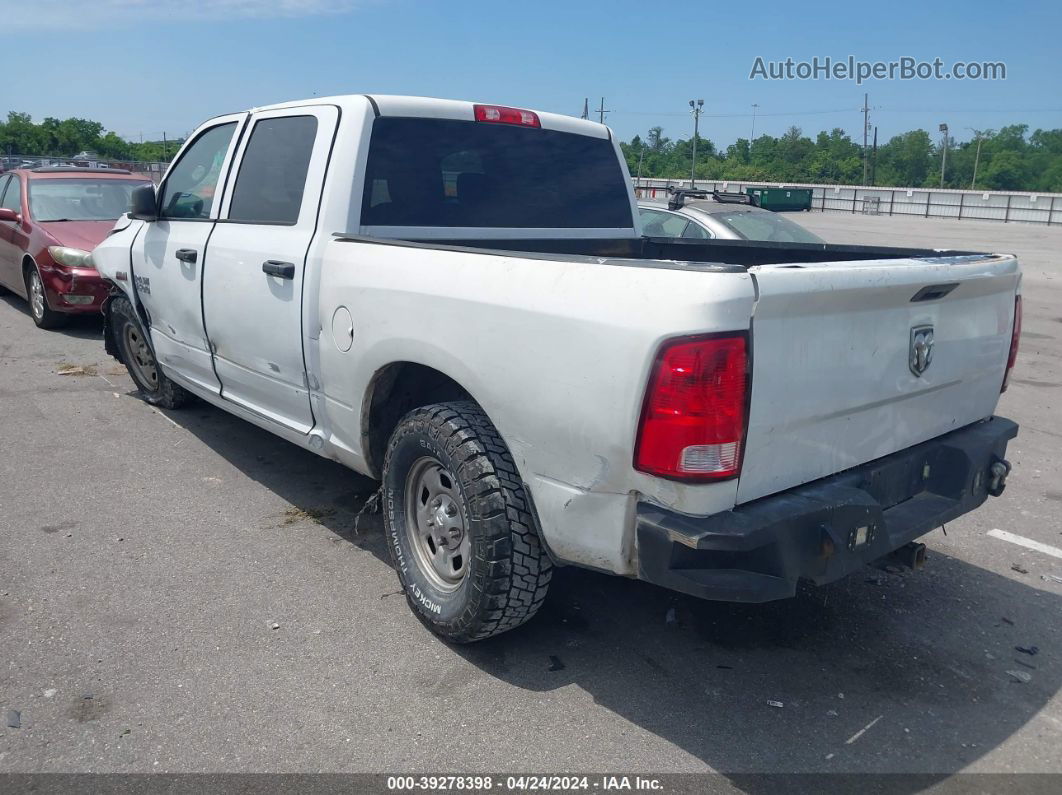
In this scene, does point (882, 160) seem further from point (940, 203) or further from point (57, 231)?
point (57, 231)

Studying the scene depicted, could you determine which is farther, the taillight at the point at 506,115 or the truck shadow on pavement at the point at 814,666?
the taillight at the point at 506,115

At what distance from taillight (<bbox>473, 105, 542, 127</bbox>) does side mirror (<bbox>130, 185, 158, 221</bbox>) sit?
2205 mm

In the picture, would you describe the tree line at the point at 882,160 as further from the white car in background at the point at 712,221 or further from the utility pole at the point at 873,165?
the white car in background at the point at 712,221

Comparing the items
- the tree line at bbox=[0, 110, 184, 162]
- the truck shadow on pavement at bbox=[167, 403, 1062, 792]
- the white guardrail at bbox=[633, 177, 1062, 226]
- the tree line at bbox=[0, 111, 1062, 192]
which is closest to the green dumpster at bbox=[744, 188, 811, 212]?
the white guardrail at bbox=[633, 177, 1062, 226]

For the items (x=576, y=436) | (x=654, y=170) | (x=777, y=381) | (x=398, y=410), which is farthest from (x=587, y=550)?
(x=654, y=170)

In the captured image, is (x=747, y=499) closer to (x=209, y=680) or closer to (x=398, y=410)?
(x=398, y=410)

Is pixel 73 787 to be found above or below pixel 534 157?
below

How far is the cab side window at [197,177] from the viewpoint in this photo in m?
5.09

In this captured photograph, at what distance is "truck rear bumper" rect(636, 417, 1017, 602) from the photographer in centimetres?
264

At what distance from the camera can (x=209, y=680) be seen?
10.7 feet

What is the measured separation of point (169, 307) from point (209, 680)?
2867 millimetres

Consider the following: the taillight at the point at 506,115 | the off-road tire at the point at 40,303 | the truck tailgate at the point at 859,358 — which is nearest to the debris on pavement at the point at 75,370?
the off-road tire at the point at 40,303

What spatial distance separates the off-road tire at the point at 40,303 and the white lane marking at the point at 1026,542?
355 inches

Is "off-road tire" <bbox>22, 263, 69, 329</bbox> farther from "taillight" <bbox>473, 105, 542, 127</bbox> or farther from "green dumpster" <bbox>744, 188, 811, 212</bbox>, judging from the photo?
"green dumpster" <bbox>744, 188, 811, 212</bbox>
